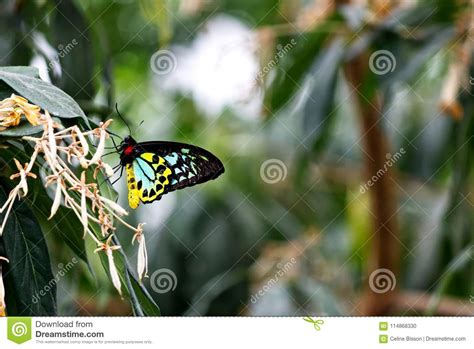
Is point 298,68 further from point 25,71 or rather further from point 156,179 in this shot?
point 25,71

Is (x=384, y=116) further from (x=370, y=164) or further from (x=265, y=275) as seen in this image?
(x=265, y=275)

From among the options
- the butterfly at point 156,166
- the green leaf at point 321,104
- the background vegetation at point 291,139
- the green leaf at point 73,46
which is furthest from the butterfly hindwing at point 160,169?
the green leaf at point 321,104

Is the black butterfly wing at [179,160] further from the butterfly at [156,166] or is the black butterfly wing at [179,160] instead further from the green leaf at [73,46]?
the green leaf at [73,46]

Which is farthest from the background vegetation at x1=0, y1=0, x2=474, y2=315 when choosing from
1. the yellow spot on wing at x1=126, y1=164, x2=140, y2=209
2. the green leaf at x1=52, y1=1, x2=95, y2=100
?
the yellow spot on wing at x1=126, y1=164, x2=140, y2=209
